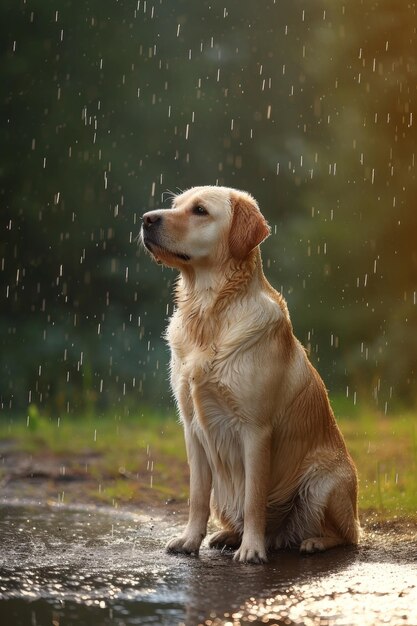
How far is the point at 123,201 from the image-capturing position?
12.4m

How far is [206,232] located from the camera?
178 inches

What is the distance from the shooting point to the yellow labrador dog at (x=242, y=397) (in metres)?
4.45

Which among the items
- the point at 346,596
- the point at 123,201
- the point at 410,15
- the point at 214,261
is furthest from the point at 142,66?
the point at 346,596

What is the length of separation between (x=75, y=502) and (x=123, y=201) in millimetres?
6527

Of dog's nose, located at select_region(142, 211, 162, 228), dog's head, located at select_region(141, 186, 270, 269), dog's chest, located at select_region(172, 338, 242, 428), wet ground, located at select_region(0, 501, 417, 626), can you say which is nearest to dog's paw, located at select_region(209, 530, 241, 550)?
wet ground, located at select_region(0, 501, 417, 626)

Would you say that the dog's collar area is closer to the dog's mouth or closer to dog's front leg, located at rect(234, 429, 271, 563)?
the dog's mouth

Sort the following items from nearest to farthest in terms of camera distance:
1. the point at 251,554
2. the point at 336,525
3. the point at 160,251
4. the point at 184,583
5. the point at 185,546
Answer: the point at 184,583 < the point at 251,554 < the point at 160,251 < the point at 185,546 < the point at 336,525

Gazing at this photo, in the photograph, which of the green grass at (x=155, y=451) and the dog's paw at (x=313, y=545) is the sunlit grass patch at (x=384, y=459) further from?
the dog's paw at (x=313, y=545)

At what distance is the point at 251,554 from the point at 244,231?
147 cm

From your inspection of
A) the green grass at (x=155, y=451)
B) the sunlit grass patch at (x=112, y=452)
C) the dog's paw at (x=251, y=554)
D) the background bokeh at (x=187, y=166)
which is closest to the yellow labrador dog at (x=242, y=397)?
the dog's paw at (x=251, y=554)

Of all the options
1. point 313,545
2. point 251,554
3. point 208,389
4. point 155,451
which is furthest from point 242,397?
point 155,451

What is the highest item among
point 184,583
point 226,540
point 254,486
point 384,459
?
point 254,486

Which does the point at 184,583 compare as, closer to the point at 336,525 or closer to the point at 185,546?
the point at 185,546

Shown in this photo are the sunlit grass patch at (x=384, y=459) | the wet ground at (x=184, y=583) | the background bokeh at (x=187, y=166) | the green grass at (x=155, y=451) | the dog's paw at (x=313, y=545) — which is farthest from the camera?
the background bokeh at (x=187, y=166)
